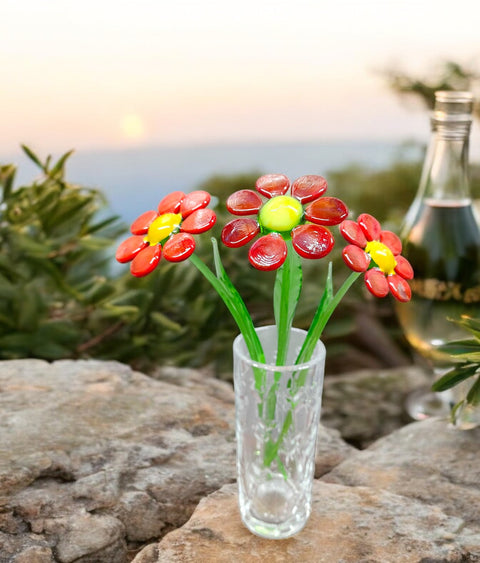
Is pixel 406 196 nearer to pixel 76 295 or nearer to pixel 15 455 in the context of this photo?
pixel 76 295

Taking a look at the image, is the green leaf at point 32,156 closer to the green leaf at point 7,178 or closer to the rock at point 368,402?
the green leaf at point 7,178

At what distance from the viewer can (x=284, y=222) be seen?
47 cm

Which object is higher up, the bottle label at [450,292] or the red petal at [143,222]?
the red petal at [143,222]

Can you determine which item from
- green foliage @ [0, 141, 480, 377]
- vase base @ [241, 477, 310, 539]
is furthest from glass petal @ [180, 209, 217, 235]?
green foliage @ [0, 141, 480, 377]

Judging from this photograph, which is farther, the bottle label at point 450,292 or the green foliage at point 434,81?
the green foliage at point 434,81

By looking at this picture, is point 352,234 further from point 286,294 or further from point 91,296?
point 91,296

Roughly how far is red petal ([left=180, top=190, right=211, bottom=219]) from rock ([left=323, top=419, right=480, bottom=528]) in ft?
0.96

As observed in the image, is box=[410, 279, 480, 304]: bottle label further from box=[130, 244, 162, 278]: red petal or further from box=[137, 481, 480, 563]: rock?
box=[130, 244, 162, 278]: red petal

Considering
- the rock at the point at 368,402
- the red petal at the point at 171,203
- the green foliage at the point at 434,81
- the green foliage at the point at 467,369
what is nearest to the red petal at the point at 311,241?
the red petal at the point at 171,203

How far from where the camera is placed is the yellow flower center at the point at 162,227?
0.50 metres

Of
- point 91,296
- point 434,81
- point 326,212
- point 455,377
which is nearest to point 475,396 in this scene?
point 455,377

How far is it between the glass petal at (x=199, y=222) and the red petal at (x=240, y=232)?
0.01 meters

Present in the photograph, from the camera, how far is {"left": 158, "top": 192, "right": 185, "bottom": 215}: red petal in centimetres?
52

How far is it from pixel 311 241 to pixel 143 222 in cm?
14
